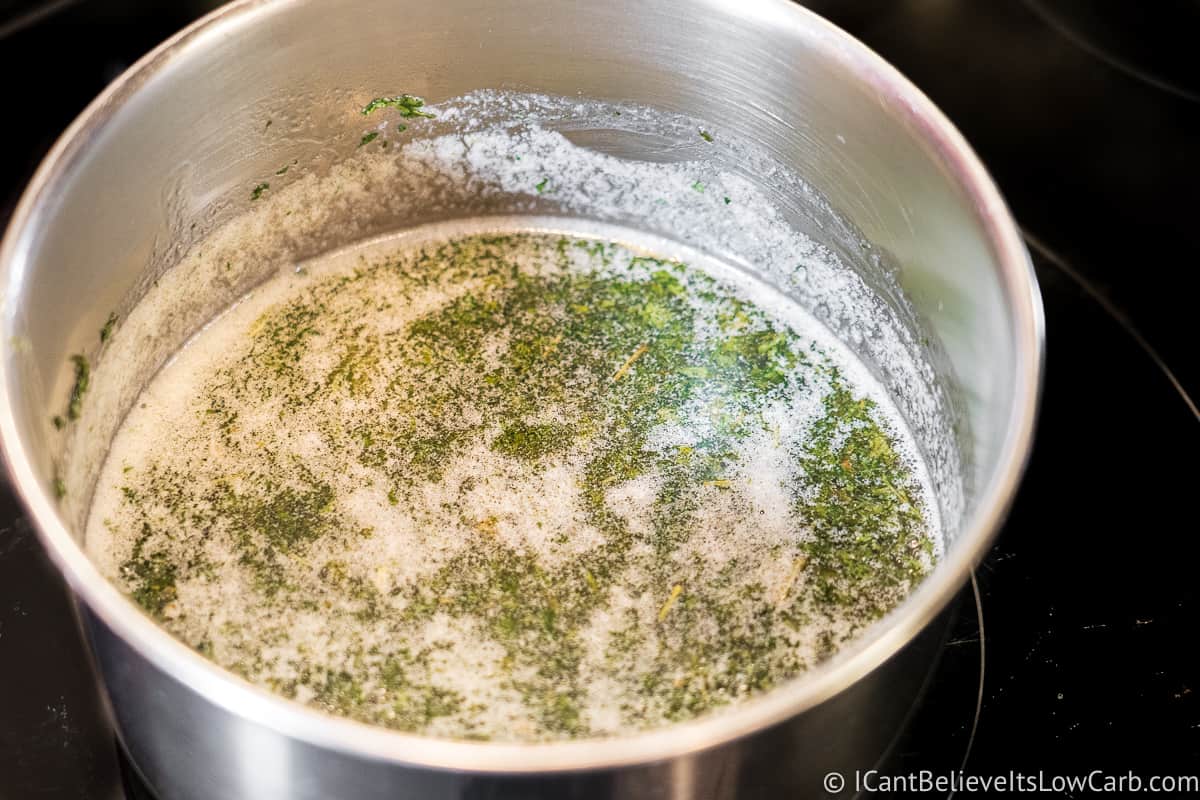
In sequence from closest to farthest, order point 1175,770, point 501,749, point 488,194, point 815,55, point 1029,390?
point 501,749 → point 1029,390 → point 1175,770 → point 815,55 → point 488,194

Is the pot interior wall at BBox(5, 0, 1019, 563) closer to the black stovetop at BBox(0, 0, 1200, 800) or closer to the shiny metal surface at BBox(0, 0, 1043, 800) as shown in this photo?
the shiny metal surface at BBox(0, 0, 1043, 800)

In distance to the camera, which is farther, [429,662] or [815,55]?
[815,55]

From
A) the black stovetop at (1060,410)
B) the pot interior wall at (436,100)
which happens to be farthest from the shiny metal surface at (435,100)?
the black stovetop at (1060,410)

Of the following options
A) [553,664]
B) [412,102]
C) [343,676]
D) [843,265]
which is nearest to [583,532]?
[553,664]

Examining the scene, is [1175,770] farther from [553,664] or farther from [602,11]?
[602,11]

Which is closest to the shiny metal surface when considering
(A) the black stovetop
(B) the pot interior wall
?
(B) the pot interior wall
